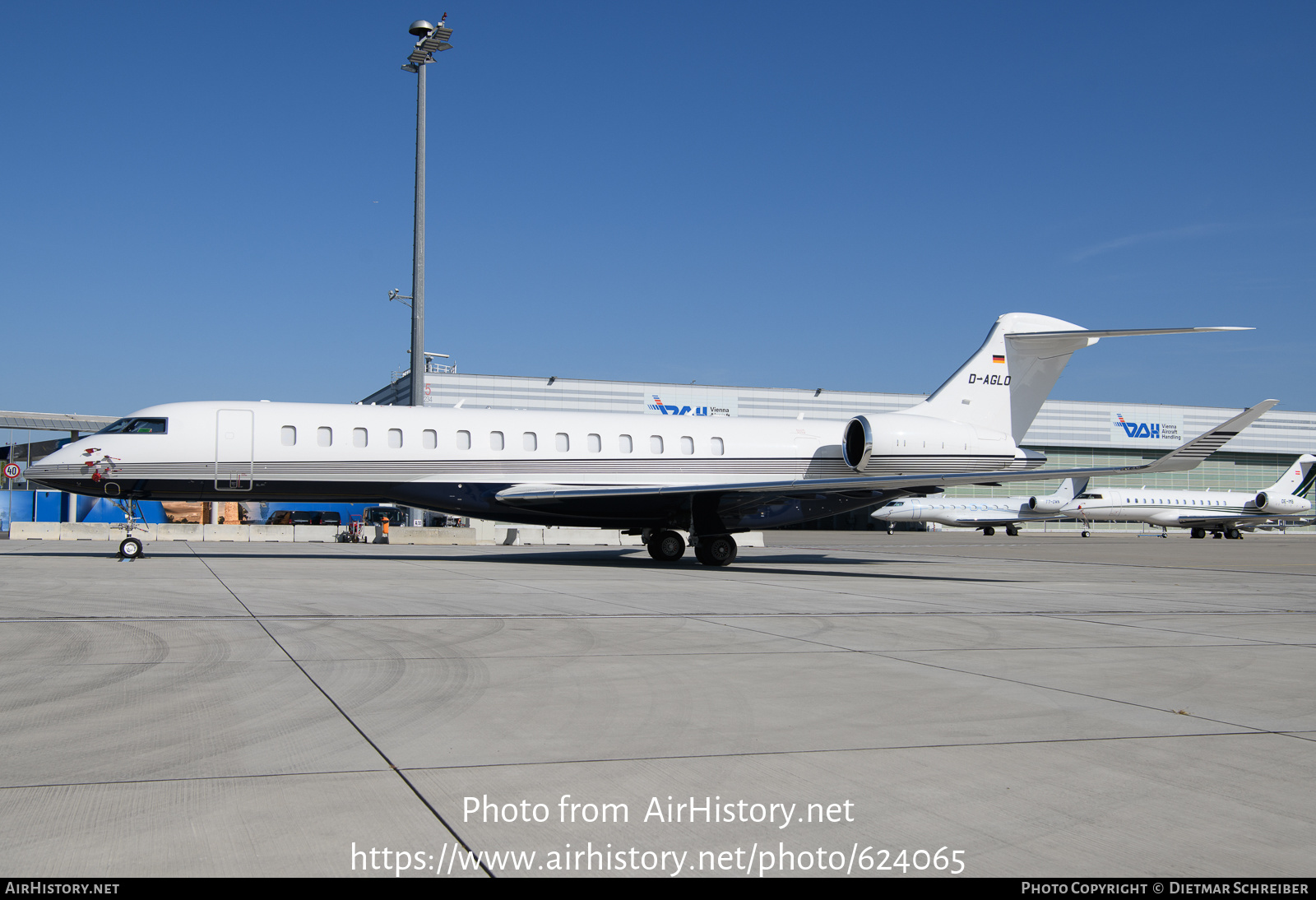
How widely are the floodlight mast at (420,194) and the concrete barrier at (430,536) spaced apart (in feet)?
20.0

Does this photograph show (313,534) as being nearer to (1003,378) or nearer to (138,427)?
(138,427)

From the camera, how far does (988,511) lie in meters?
56.2

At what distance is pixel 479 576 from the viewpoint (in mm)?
15492

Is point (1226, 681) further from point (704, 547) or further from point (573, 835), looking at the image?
point (704, 547)

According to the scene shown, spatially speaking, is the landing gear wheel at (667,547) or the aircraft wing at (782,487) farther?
the landing gear wheel at (667,547)

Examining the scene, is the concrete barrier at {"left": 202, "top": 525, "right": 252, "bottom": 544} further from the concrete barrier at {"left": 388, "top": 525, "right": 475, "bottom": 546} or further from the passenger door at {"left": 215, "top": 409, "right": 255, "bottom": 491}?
the passenger door at {"left": 215, "top": 409, "right": 255, "bottom": 491}

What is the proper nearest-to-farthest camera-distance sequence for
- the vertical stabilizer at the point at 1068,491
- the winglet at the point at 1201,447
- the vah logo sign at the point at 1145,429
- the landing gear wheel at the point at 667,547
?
the winglet at the point at 1201,447 < the landing gear wheel at the point at 667,547 < the vertical stabilizer at the point at 1068,491 < the vah logo sign at the point at 1145,429

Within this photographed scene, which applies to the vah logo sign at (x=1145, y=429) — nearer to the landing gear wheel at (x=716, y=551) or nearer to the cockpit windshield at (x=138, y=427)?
the landing gear wheel at (x=716, y=551)

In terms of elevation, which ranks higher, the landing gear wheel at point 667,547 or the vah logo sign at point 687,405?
the vah logo sign at point 687,405

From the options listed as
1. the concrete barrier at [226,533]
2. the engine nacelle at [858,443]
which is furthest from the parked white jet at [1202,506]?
the concrete barrier at [226,533]

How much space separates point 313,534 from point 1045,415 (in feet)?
166

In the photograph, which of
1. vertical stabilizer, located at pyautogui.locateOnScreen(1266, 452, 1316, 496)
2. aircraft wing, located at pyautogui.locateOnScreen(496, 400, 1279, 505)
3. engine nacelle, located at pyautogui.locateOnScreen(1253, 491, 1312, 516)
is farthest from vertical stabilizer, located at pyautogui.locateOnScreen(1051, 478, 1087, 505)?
aircraft wing, located at pyautogui.locateOnScreen(496, 400, 1279, 505)

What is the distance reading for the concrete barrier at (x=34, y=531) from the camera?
30359 mm
